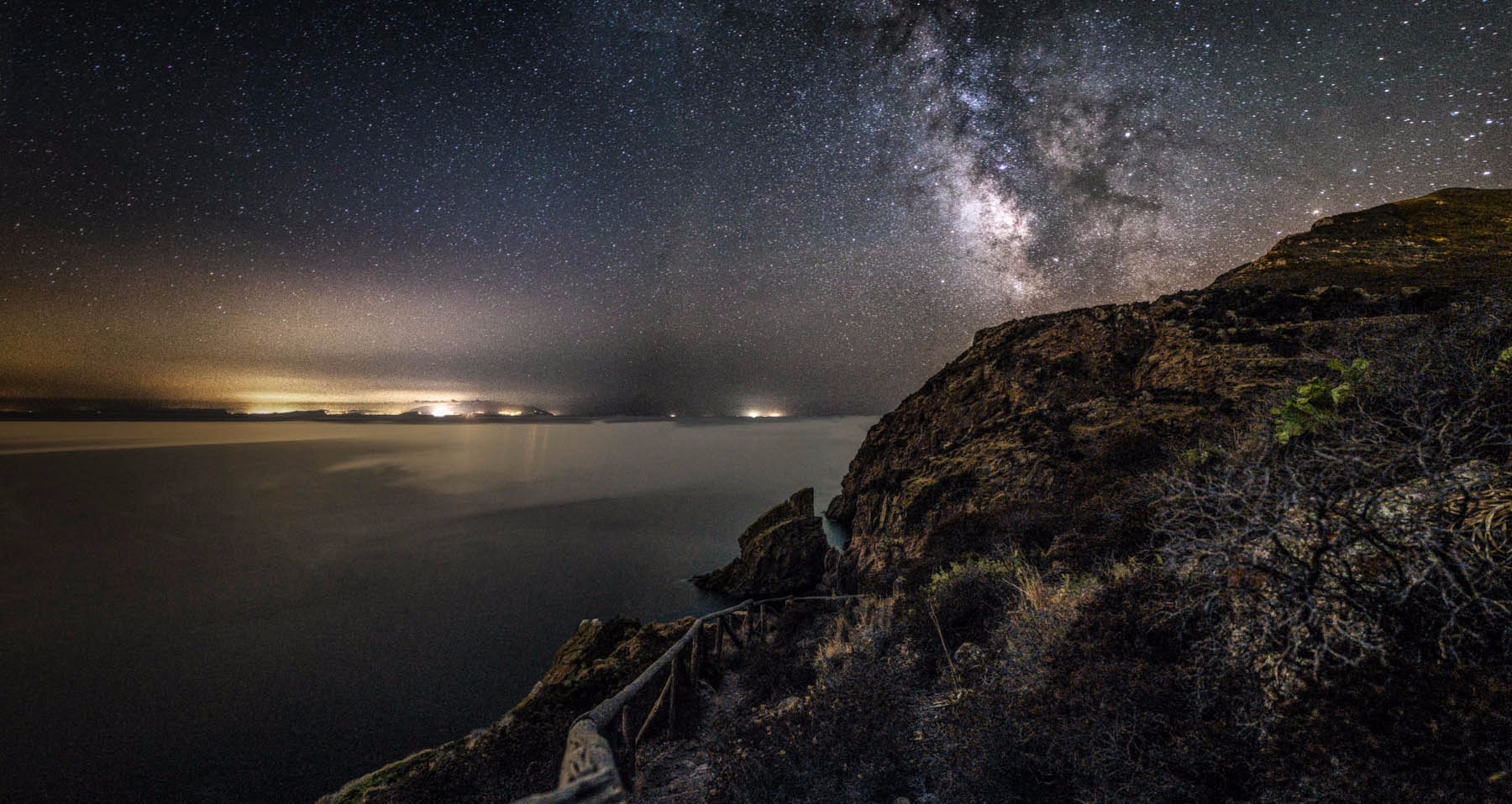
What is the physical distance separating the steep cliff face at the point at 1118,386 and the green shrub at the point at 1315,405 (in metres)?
2.07

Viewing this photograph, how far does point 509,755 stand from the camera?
679 centimetres

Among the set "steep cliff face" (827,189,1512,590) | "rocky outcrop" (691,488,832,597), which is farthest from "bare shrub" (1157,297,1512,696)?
"rocky outcrop" (691,488,832,597)

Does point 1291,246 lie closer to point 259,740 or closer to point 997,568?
point 997,568

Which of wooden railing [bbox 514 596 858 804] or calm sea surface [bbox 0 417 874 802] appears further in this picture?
calm sea surface [bbox 0 417 874 802]

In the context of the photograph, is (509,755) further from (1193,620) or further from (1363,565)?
(1363,565)

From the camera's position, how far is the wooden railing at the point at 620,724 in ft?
9.41

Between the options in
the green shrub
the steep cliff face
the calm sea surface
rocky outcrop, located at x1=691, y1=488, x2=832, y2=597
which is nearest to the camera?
the green shrub

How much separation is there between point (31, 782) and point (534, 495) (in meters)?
65.0

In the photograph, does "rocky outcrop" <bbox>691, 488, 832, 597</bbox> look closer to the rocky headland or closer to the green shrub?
the rocky headland

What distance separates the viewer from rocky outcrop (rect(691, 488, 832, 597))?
75.0 feet

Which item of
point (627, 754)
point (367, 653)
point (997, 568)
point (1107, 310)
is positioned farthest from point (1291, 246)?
point (367, 653)

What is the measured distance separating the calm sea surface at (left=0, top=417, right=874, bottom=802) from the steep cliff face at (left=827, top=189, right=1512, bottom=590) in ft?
57.8

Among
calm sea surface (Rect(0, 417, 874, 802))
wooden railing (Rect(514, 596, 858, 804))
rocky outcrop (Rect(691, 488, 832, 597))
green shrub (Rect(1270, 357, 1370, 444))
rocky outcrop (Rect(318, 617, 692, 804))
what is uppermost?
green shrub (Rect(1270, 357, 1370, 444))

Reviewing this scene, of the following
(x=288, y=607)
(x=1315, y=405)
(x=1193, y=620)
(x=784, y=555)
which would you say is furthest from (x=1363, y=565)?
(x=288, y=607)
